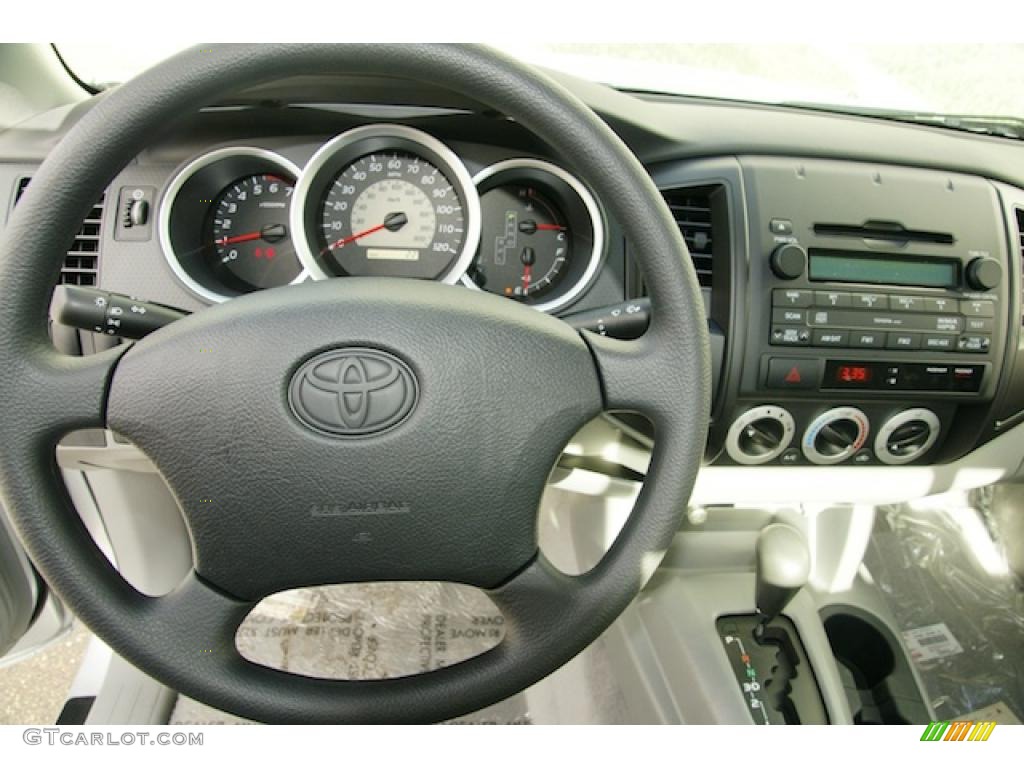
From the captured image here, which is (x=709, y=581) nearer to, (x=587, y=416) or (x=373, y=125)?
(x=587, y=416)

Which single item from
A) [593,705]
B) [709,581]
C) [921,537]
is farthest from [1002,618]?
[593,705]

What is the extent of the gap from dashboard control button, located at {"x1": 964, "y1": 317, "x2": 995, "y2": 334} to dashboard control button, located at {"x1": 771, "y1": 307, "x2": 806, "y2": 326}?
0.90ft

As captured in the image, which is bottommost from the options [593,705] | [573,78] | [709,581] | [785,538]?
[593,705]

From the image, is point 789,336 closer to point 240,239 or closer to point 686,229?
point 686,229

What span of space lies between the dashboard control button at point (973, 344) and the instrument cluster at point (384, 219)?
57 cm

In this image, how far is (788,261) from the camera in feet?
3.26

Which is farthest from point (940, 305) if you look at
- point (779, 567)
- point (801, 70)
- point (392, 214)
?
point (392, 214)

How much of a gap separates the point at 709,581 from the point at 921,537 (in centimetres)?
77

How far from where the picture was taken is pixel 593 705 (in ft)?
4.79

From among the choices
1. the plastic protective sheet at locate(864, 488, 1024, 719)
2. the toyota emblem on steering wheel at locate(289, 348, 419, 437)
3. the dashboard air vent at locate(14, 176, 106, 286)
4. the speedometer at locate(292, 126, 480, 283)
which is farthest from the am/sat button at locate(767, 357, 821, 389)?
the dashboard air vent at locate(14, 176, 106, 286)

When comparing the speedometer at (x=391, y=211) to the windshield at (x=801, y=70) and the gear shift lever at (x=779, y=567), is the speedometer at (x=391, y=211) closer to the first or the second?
the windshield at (x=801, y=70)

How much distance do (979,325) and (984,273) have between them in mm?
80

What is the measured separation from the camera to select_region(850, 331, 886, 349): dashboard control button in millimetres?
1032

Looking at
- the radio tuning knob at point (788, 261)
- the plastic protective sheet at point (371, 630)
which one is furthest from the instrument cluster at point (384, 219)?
the plastic protective sheet at point (371, 630)
